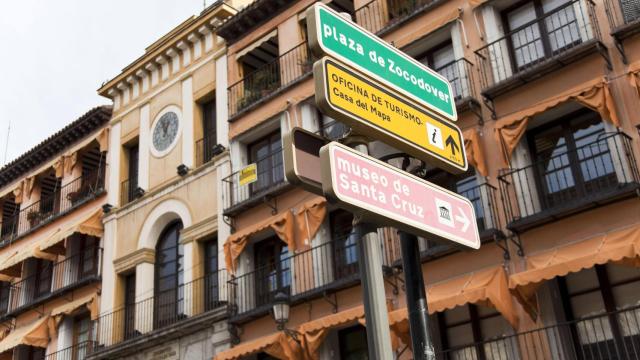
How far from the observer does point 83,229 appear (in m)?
24.0

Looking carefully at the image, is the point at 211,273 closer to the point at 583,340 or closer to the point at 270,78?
the point at 270,78

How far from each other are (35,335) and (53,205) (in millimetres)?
5461

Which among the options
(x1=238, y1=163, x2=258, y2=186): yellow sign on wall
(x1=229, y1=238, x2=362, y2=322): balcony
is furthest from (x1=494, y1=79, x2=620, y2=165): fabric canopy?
(x1=238, y1=163, x2=258, y2=186): yellow sign on wall

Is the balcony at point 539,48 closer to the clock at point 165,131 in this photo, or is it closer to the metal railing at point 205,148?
the metal railing at point 205,148

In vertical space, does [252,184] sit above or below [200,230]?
above

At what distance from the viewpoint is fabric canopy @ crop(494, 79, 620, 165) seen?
1321 cm

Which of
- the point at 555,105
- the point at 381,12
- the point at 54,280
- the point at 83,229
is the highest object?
the point at 381,12

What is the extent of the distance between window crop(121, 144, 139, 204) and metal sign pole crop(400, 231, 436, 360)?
61.9 feet

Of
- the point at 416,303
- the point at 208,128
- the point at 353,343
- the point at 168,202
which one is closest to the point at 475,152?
the point at 353,343

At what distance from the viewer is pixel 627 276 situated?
509 inches

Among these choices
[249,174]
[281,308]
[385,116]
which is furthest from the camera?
[249,174]

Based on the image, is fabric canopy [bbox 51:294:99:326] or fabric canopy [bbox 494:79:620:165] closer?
fabric canopy [bbox 494:79:620:165]

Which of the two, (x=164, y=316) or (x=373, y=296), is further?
(x=164, y=316)

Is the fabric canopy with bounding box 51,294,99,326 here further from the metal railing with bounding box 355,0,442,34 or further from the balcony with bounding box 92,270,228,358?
the metal railing with bounding box 355,0,442,34
